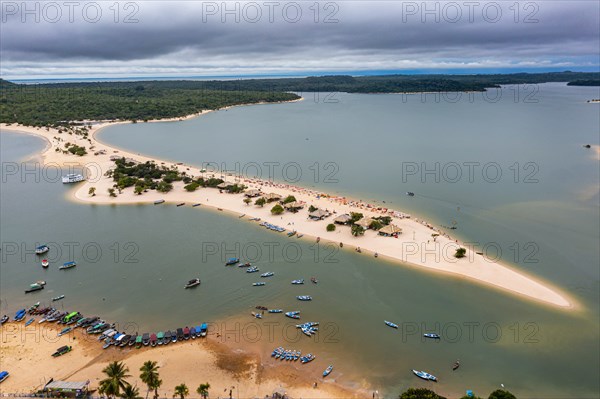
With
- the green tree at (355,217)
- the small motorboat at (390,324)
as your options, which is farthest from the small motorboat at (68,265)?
the small motorboat at (390,324)

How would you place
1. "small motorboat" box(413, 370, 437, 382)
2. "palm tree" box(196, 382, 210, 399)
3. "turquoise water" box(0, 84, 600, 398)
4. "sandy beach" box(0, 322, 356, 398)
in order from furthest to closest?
"turquoise water" box(0, 84, 600, 398), "small motorboat" box(413, 370, 437, 382), "sandy beach" box(0, 322, 356, 398), "palm tree" box(196, 382, 210, 399)

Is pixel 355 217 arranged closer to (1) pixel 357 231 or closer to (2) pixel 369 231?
(2) pixel 369 231

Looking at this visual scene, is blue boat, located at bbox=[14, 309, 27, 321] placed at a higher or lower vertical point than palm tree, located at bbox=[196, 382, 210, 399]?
higher

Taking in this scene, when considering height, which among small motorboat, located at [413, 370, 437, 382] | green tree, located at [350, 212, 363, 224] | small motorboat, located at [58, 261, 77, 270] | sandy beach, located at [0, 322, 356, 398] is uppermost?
green tree, located at [350, 212, 363, 224]

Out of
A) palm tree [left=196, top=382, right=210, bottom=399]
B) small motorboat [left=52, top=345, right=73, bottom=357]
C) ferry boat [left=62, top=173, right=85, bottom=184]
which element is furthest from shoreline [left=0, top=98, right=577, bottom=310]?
small motorboat [left=52, top=345, right=73, bottom=357]

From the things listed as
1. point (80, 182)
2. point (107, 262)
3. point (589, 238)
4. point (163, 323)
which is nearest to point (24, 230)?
point (107, 262)

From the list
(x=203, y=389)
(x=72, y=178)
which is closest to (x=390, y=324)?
(x=203, y=389)

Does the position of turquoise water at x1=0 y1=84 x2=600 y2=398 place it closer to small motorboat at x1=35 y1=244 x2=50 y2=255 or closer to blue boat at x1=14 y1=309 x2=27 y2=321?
small motorboat at x1=35 y1=244 x2=50 y2=255

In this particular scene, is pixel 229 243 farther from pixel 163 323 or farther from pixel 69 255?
pixel 69 255
